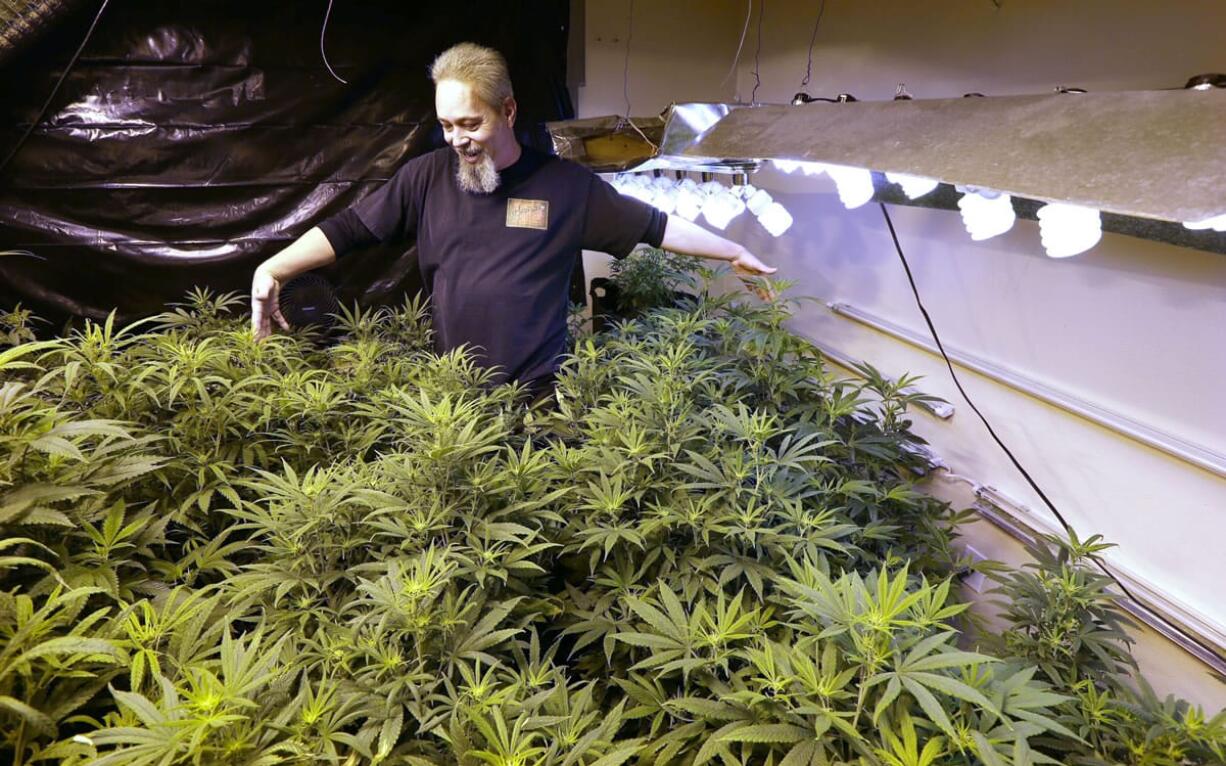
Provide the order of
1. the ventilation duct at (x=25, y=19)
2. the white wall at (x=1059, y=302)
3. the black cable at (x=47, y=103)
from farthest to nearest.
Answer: the black cable at (x=47, y=103)
the ventilation duct at (x=25, y=19)
the white wall at (x=1059, y=302)

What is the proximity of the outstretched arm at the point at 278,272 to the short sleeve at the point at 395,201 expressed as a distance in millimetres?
162

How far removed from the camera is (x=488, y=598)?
916 mm

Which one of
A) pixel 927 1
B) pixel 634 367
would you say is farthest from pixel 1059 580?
pixel 927 1

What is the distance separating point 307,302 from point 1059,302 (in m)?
2.20

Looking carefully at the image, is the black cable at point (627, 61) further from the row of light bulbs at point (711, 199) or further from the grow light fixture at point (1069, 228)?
the grow light fixture at point (1069, 228)

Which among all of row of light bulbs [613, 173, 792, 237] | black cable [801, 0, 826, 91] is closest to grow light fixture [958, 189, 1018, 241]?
row of light bulbs [613, 173, 792, 237]

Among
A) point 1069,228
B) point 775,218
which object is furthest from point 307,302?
point 1069,228

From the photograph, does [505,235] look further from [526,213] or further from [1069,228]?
[1069,228]

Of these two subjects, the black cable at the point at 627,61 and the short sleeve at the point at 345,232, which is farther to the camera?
the black cable at the point at 627,61

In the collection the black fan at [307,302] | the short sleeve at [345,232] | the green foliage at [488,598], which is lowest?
the green foliage at [488,598]

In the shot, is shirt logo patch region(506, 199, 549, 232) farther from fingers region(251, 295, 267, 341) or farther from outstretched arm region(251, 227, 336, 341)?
fingers region(251, 295, 267, 341)

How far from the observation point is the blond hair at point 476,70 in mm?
1740

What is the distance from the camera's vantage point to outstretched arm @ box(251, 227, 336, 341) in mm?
1690

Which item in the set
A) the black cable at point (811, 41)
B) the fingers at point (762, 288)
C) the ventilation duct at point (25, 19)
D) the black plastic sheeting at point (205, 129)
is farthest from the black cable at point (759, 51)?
the ventilation duct at point (25, 19)
